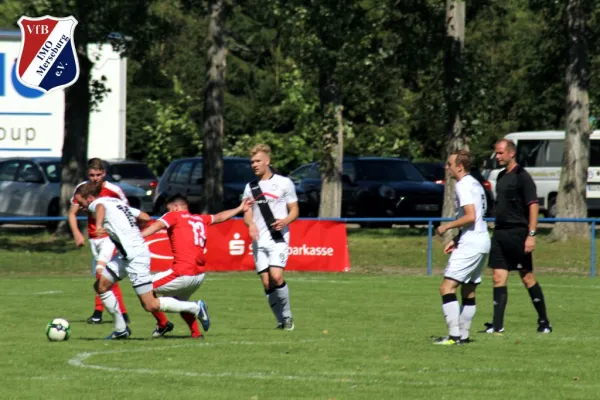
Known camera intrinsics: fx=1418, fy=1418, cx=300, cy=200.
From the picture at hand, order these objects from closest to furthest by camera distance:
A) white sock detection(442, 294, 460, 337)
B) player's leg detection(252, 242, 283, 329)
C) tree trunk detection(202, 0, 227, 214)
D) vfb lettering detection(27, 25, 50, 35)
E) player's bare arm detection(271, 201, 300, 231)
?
white sock detection(442, 294, 460, 337) → player's bare arm detection(271, 201, 300, 231) → player's leg detection(252, 242, 283, 329) → vfb lettering detection(27, 25, 50, 35) → tree trunk detection(202, 0, 227, 214)

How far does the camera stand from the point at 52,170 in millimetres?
34938

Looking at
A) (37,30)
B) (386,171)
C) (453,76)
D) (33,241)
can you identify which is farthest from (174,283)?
(386,171)

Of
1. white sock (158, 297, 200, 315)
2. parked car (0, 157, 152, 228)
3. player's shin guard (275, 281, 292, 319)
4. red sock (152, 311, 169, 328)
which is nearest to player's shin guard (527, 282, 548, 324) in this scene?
player's shin guard (275, 281, 292, 319)

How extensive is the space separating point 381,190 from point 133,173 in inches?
361

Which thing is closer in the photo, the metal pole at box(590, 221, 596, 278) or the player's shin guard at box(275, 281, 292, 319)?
the player's shin guard at box(275, 281, 292, 319)

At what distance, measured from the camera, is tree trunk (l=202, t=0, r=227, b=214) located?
32.4 m

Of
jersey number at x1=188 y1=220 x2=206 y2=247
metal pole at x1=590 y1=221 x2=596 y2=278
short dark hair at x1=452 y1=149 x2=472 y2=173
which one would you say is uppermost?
short dark hair at x1=452 y1=149 x2=472 y2=173

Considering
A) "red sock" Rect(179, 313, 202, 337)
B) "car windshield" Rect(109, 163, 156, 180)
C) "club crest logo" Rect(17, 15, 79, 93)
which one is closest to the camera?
"red sock" Rect(179, 313, 202, 337)

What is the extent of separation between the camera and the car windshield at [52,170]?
34688 mm

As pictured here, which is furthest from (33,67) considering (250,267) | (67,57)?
(250,267)

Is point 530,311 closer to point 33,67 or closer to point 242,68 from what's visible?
point 33,67

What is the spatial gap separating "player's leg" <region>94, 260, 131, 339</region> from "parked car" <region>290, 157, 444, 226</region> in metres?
20.1

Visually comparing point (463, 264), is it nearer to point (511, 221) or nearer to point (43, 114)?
point (511, 221)

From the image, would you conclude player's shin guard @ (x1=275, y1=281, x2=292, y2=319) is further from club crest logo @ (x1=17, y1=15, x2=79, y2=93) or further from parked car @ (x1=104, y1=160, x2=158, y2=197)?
parked car @ (x1=104, y1=160, x2=158, y2=197)
